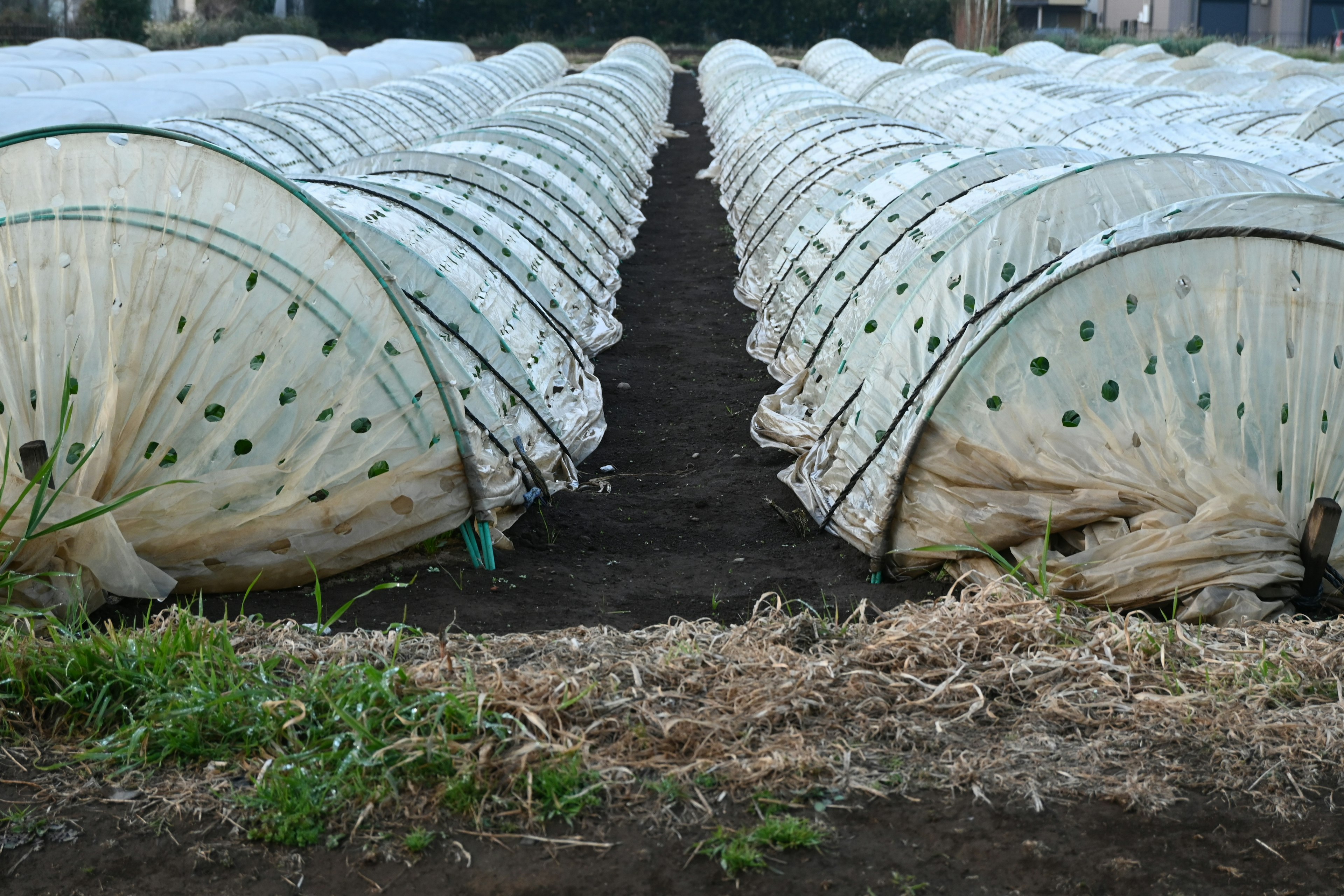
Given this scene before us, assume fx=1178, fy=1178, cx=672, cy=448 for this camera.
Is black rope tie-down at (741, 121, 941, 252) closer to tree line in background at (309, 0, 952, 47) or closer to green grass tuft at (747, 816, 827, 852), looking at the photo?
green grass tuft at (747, 816, 827, 852)

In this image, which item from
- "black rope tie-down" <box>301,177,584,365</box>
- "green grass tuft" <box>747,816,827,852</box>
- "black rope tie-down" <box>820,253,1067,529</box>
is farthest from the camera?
"black rope tie-down" <box>301,177,584,365</box>

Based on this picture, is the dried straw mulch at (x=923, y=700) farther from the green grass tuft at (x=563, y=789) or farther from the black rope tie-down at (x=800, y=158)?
the black rope tie-down at (x=800, y=158)

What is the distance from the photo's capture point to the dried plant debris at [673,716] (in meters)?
3.42

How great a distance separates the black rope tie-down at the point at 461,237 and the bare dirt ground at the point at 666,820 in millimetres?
566

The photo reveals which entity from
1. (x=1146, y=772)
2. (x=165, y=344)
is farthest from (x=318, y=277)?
(x=1146, y=772)

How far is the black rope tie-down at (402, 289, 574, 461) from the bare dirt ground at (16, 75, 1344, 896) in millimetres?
335

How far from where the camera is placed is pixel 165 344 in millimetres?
5203

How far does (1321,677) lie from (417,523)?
12.3ft

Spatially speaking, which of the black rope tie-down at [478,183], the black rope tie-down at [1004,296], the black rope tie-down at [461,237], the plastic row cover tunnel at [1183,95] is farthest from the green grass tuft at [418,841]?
the plastic row cover tunnel at [1183,95]

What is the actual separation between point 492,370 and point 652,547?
155cm

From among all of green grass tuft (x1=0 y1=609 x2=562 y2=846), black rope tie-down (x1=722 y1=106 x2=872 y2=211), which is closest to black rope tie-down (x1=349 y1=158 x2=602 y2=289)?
black rope tie-down (x1=722 y1=106 x2=872 y2=211)

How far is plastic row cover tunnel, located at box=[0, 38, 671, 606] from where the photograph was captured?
5.06 m

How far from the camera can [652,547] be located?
6082 millimetres

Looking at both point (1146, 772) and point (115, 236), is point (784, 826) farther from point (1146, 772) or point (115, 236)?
point (115, 236)
